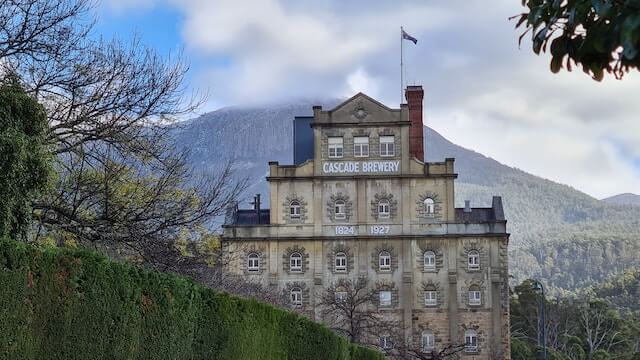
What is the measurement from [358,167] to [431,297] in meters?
10.1

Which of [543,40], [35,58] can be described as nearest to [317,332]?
[35,58]

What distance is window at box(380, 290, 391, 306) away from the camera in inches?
3103

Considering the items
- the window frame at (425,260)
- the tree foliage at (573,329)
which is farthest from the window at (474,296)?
the tree foliage at (573,329)

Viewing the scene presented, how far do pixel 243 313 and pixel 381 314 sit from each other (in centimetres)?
5647

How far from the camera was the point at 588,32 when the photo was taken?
20.8 feet

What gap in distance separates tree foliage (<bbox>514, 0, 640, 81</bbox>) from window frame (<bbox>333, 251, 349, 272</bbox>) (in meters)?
72.5

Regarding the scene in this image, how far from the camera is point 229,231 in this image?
78.9 metres

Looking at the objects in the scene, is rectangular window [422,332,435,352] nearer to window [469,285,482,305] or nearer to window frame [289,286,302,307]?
window [469,285,482,305]

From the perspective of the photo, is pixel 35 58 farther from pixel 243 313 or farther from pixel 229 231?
pixel 229 231

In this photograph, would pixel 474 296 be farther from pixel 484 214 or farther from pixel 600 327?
pixel 600 327

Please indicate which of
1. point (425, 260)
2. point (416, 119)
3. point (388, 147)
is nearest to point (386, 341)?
point (425, 260)

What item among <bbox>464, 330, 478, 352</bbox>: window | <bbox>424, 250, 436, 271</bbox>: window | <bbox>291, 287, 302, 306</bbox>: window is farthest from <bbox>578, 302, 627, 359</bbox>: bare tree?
<bbox>291, 287, 302, 306</bbox>: window

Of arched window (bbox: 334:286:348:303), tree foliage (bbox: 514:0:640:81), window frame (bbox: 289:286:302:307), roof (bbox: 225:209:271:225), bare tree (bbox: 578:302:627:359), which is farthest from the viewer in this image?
bare tree (bbox: 578:302:627:359)

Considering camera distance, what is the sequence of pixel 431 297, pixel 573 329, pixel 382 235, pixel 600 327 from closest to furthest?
pixel 431 297, pixel 382 235, pixel 600 327, pixel 573 329
